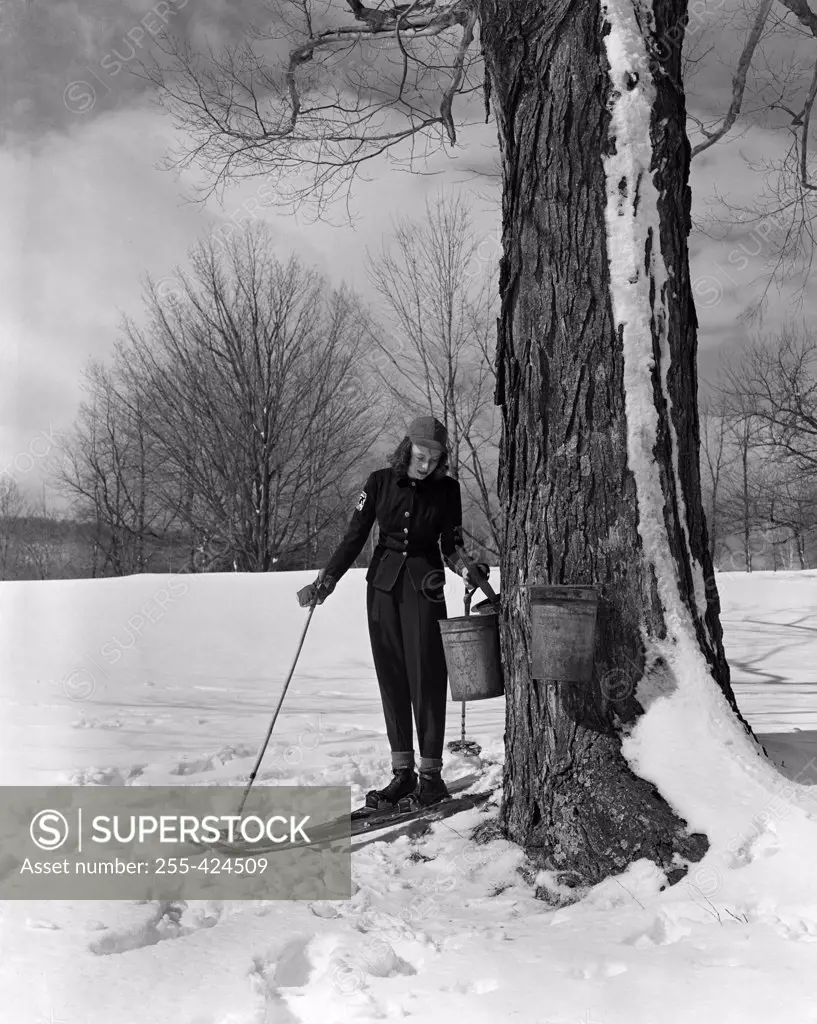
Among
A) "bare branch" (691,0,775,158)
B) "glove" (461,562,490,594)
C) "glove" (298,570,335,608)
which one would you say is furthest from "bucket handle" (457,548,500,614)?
"bare branch" (691,0,775,158)

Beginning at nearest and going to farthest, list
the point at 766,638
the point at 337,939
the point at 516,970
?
the point at 516,970, the point at 337,939, the point at 766,638

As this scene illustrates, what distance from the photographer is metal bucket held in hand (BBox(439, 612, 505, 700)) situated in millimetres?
3309

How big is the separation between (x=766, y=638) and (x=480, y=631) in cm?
839

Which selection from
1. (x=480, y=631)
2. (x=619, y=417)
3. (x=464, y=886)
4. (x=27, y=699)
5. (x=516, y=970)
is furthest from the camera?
(x=27, y=699)

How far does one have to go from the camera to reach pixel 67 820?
3328 millimetres

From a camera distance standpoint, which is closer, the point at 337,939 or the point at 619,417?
the point at 337,939

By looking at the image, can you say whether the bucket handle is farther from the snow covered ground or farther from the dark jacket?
the snow covered ground

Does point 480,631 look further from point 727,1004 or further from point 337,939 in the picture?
point 727,1004

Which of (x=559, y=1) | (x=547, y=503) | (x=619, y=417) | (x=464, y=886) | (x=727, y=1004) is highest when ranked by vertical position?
(x=559, y=1)

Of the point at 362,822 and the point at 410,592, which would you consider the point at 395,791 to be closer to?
the point at 362,822

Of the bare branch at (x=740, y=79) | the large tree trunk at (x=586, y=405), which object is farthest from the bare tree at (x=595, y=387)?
the bare branch at (x=740, y=79)

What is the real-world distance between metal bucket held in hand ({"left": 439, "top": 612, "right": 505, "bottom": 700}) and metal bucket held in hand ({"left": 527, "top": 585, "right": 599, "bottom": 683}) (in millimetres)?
520

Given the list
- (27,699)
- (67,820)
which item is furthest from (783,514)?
(67,820)

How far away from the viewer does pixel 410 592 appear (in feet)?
12.7
